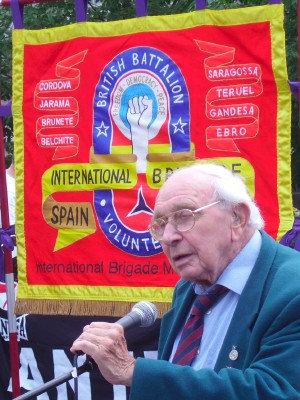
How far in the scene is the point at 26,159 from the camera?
15.5 feet

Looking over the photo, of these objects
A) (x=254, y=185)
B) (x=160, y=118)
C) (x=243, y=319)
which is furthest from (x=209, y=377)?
(x=160, y=118)

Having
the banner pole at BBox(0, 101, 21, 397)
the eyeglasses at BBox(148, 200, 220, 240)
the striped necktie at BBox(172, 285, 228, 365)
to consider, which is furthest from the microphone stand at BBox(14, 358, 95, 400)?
the banner pole at BBox(0, 101, 21, 397)

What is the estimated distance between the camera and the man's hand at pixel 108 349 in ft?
6.85

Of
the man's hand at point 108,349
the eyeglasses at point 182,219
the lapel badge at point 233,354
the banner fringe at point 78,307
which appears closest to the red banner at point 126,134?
the banner fringe at point 78,307

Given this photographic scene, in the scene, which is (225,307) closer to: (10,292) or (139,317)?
(139,317)

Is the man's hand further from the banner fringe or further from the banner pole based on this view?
the banner pole

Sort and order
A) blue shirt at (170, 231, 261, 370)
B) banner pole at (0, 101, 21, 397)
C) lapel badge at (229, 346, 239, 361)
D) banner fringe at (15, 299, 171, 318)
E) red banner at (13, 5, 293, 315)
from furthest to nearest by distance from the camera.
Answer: banner pole at (0, 101, 21, 397) → banner fringe at (15, 299, 171, 318) → red banner at (13, 5, 293, 315) → blue shirt at (170, 231, 261, 370) → lapel badge at (229, 346, 239, 361)

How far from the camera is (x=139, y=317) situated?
2361 mm

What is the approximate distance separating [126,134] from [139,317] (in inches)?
86.0

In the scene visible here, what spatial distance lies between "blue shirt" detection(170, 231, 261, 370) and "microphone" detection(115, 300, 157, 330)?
0.56ft

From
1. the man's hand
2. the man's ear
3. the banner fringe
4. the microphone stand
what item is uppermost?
the man's ear

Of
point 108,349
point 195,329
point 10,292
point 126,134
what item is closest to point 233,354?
point 195,329

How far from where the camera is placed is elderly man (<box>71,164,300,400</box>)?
82.4 inches

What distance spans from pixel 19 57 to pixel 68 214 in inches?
38.4
